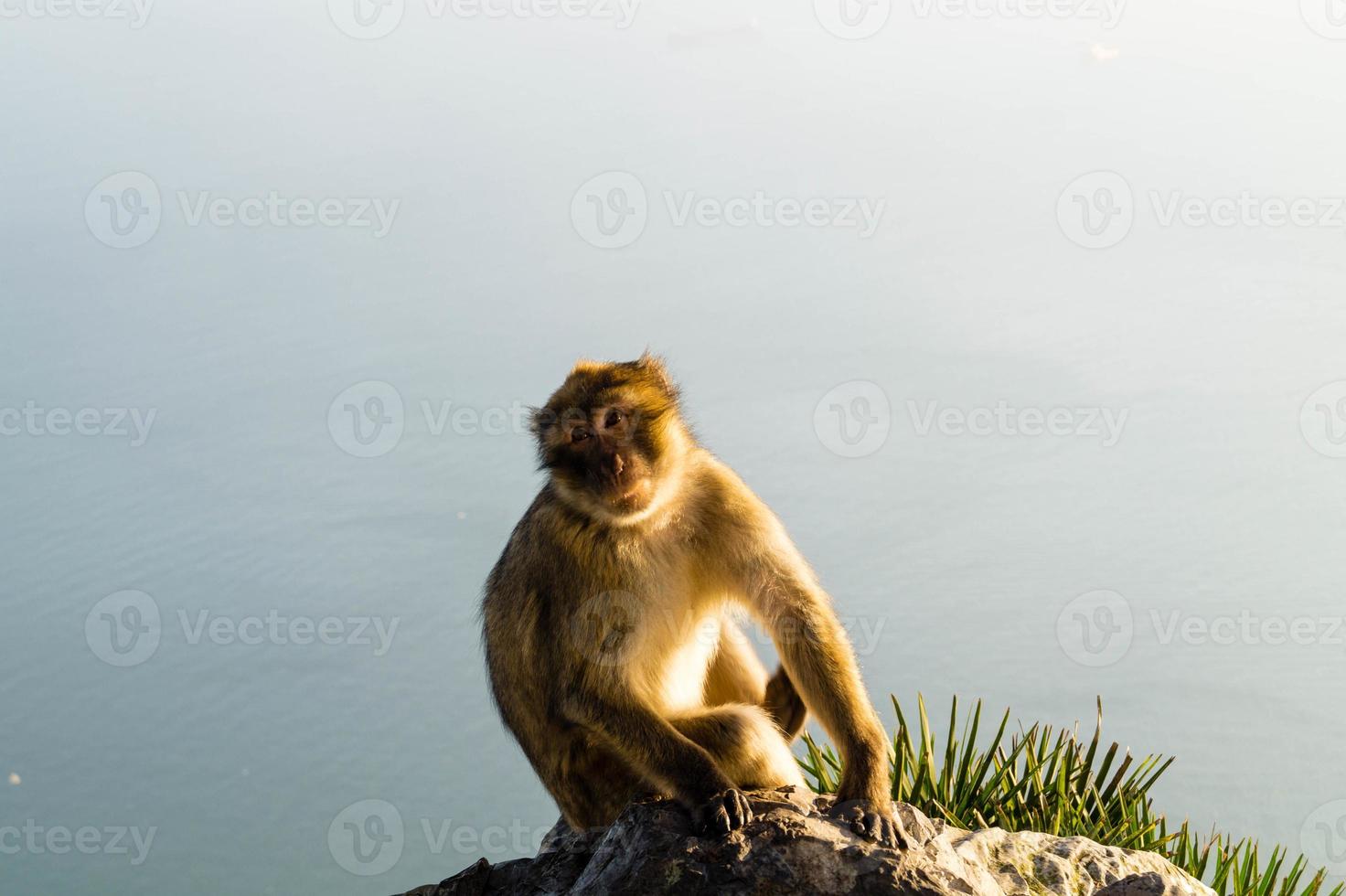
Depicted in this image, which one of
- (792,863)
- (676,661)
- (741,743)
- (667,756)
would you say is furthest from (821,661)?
(792,863)

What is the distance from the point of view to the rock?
4270 mm

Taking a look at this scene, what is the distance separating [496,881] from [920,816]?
1.61 m

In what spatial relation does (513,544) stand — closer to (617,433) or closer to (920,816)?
(617,433)

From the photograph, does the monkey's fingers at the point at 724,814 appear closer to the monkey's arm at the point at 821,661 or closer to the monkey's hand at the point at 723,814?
the monkey's hand at the point at 723,814

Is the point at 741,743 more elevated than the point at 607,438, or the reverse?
the point at 607,438

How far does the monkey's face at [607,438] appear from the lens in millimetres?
4605

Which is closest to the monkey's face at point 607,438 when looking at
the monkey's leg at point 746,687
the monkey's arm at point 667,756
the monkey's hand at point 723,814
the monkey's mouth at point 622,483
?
the monkey's mouth at point 622,483

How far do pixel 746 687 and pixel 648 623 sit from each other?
0.71 metres

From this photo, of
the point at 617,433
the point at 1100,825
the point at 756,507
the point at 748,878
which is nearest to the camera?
the point at 748,878

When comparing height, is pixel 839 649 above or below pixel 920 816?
above

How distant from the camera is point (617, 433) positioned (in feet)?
15.3

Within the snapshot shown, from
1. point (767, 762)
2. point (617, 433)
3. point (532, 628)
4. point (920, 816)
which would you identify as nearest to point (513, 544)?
point (532, 628)

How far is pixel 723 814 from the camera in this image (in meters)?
4.40

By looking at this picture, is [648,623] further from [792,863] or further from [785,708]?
[792,863]
